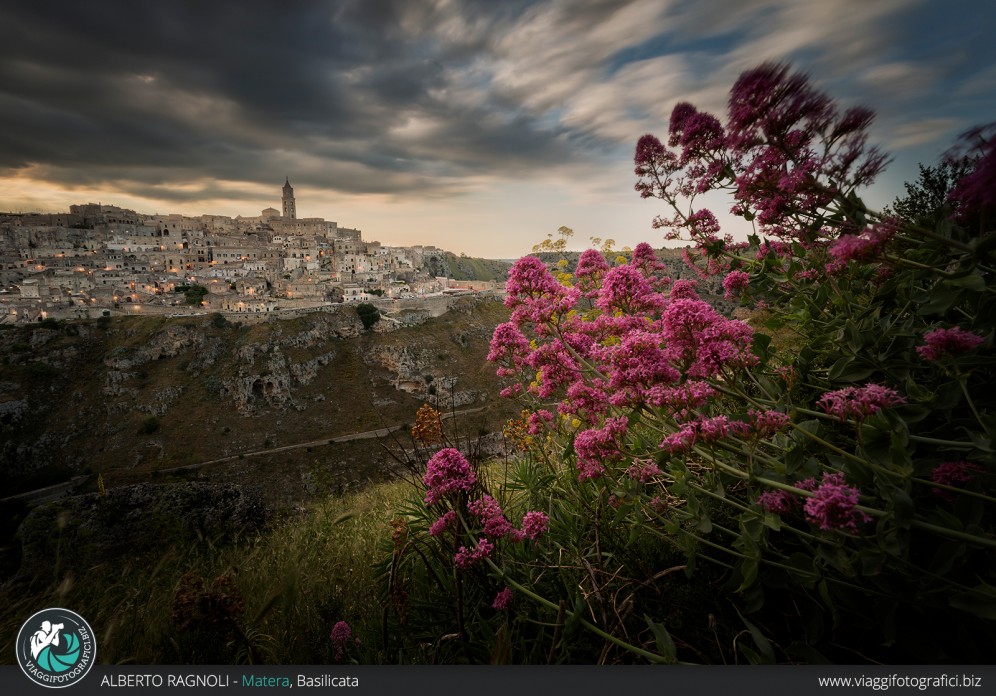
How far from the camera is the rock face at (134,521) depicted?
3381 millimetres

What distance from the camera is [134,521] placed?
4.16 m

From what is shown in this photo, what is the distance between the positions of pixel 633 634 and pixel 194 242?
99.7 meters

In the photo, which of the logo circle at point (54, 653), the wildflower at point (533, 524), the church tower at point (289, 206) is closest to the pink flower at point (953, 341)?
the wildflower at point (533, 524)

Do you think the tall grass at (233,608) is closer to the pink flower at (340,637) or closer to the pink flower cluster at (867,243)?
the pink flower at (340,637)

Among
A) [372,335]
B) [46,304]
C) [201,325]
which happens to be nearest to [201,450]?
[201,325]

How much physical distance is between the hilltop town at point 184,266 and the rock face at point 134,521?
209 ft

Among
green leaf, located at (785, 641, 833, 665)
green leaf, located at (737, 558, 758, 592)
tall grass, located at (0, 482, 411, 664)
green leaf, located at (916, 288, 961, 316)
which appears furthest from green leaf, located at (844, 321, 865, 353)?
tall grass, located at (0, 482, 411, 664)

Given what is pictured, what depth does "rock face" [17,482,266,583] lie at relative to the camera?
3.38m

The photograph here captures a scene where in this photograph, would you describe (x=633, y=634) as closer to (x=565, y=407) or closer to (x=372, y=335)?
(x=565, y=407)

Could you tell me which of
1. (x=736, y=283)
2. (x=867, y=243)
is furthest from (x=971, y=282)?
(x=736, y=283)

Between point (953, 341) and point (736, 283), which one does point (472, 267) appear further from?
point (953, 341)

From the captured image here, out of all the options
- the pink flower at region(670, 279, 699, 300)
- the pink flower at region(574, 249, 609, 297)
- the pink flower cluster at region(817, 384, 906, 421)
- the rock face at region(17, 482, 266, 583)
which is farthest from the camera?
the rock face at region(17, 482, 266, 583)

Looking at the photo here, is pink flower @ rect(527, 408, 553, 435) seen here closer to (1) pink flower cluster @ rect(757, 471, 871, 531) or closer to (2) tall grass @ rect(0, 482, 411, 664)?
(2) tall grass @ rect(0, 482, 411, 664)

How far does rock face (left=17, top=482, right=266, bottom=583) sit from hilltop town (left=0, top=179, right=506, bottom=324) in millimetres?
63777
